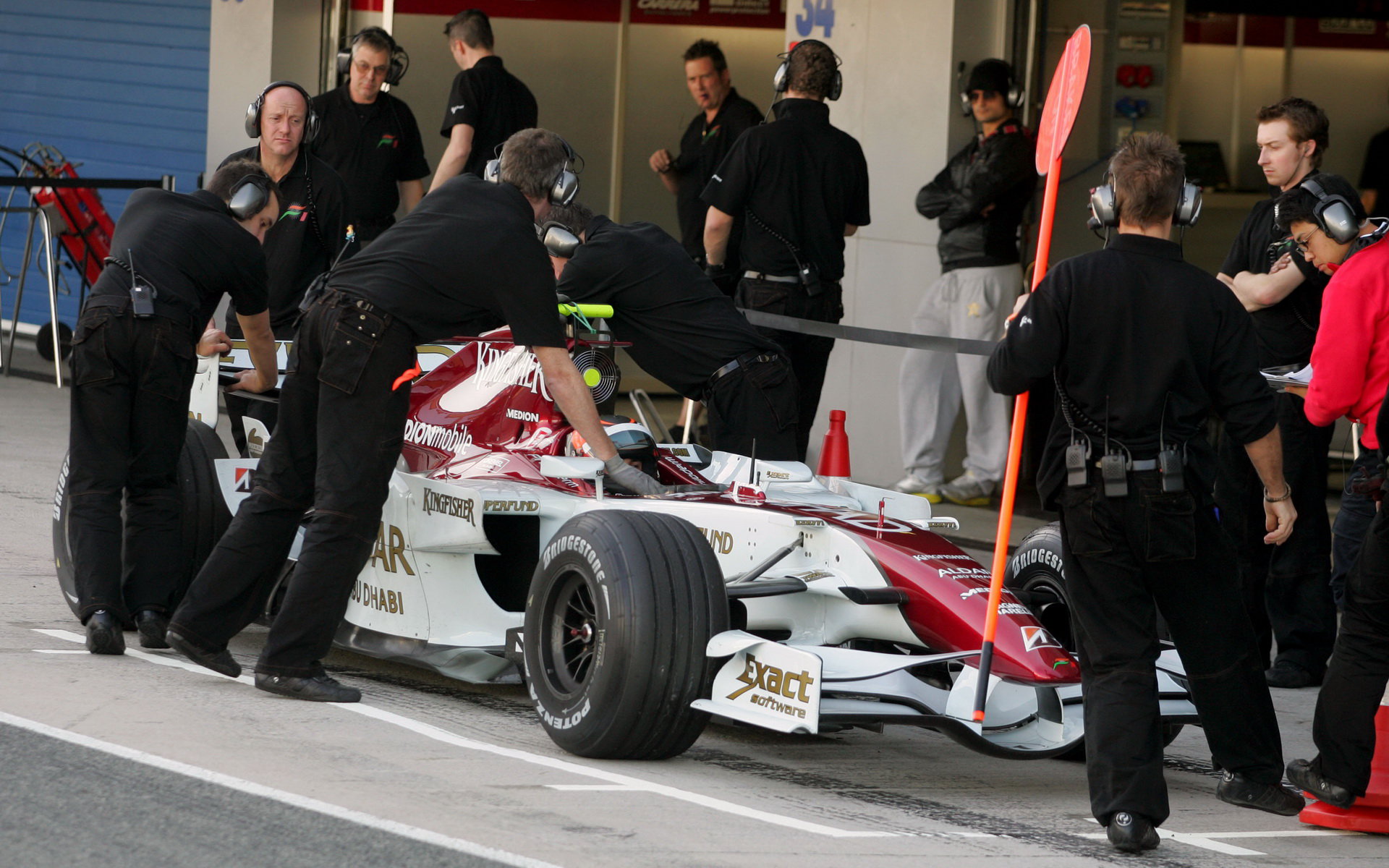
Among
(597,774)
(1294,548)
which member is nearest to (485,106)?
(1294,548)

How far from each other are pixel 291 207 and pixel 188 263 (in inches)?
55.8

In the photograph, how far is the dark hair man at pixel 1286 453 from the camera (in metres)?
6.98

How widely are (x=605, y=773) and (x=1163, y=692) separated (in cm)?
158

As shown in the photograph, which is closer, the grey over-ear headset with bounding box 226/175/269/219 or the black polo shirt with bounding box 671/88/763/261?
the grey over-ear headset with bounding box 226/175/269/219

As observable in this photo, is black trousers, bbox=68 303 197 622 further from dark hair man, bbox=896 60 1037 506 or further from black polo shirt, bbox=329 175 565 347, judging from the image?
dark hair man, bbox=896 60 1037 506

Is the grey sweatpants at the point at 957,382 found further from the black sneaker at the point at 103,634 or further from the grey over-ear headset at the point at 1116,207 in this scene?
the black sneaker at the point at 103,634

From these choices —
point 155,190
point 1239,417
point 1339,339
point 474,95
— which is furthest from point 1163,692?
point 474,95

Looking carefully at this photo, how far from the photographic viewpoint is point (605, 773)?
205 inches

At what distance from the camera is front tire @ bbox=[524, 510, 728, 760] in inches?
202

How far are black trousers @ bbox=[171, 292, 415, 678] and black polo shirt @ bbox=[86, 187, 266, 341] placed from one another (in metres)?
0.63

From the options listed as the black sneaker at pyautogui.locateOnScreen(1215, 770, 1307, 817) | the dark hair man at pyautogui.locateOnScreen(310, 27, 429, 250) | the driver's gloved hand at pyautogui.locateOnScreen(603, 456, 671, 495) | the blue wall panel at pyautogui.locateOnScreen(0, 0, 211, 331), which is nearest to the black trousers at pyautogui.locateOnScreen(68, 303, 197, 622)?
the driver's gloved hand at pyautogui.locateOnScreen(603, 456, 671, 495)

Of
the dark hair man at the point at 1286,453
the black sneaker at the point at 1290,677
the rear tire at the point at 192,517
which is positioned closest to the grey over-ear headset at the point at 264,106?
the rear tire at the point at 192,517

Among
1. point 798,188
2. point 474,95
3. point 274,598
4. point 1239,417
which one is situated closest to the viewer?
point 1239,417

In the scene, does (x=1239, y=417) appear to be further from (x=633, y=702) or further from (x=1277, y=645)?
(x=1277, y=645)
